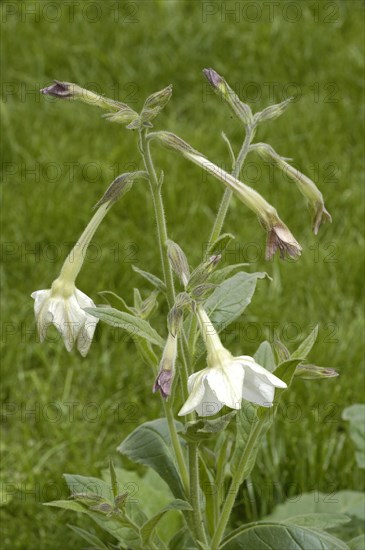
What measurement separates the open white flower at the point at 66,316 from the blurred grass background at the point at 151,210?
1093 mm

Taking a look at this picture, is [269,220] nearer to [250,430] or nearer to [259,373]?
[259,373]

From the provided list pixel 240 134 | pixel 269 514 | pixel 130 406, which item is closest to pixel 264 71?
pixel 240 134

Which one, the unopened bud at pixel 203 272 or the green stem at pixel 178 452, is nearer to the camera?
the unopened bud at pixel 203 272

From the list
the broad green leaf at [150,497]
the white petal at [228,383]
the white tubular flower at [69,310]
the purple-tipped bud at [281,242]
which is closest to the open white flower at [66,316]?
the white tubular flower at [69,310]

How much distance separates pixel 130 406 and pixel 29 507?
508 mm

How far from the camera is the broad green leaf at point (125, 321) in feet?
5.72

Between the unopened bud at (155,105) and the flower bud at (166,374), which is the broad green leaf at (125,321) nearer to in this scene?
the flower bud at (166,374)

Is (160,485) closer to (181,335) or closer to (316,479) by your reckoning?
(316,479)

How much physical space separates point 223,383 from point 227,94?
578mm

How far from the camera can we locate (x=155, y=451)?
2.23 metres

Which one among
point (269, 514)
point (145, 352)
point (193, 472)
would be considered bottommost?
point (269, 514)

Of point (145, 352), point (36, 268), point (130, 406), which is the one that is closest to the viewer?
point (145, 352)

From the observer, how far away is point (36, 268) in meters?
3.65

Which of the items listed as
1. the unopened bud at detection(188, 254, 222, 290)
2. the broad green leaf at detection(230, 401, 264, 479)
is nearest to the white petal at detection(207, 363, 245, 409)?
the unopened bud at detection(188, 254, 222, 290)
